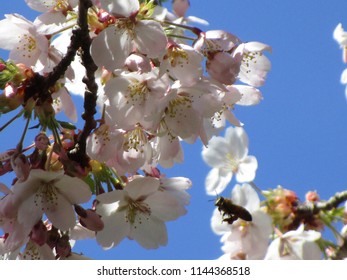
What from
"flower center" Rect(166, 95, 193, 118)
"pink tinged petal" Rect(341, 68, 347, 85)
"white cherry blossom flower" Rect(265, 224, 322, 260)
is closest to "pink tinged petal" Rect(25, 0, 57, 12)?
"flower center" Rect(166, 95, 193, 118)

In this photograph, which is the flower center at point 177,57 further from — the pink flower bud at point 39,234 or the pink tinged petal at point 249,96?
the pink flower bud at point 39,234

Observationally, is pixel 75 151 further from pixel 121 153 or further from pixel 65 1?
pixel 65 1

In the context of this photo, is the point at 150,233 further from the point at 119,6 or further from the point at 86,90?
the point at 119,6

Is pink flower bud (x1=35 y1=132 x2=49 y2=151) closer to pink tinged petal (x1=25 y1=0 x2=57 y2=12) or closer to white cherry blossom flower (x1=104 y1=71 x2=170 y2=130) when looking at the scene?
white cherry blossom flower (x1=104 y1=71 x2=170 y2=130)

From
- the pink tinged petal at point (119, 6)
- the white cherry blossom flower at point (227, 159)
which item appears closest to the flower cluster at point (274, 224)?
the white cherry blossom flower at point (227, 159)

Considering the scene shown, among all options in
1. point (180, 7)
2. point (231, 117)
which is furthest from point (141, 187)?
point (180, 7)

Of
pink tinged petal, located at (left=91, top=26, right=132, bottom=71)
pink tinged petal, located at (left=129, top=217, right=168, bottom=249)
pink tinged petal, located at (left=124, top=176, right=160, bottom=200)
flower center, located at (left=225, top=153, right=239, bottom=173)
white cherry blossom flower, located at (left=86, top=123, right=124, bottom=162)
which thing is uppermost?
flower center, located at (left=225, top=153, right=239, bottom=173)

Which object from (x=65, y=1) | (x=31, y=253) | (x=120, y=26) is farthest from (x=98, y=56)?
(x=31, y=253)
